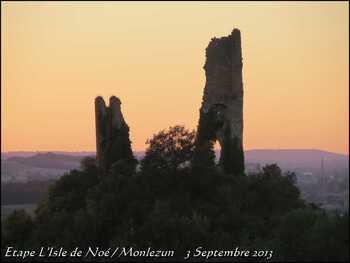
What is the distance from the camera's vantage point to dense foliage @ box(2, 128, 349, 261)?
113 feet

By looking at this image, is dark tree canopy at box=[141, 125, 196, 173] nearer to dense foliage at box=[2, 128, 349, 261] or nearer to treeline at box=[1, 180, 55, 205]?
dense foliage at box=[2, 128, 349, 261]

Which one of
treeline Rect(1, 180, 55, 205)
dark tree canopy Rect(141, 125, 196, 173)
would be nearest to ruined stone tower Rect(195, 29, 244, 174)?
dark tree canopy Rect(141, 125, 196, 173)

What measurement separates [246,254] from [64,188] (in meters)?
19.7

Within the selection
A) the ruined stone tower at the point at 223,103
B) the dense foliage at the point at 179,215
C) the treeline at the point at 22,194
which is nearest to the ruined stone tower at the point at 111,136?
the dense foliage at the point at 179,215

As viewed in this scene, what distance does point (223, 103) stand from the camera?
48.5 m

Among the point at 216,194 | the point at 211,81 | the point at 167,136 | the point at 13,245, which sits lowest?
the point at 13,245

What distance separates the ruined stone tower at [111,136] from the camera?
49.6 meters

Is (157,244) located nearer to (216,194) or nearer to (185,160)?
(216,194)

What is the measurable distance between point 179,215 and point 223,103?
36.9 feet

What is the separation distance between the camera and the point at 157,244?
120 ft

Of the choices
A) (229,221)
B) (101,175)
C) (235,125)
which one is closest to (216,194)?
(229,221)

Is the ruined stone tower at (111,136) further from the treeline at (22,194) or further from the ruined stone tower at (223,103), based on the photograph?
the treeline at (22,194)

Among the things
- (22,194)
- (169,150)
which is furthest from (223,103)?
(22,194)

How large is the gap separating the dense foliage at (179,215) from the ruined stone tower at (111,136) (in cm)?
151
